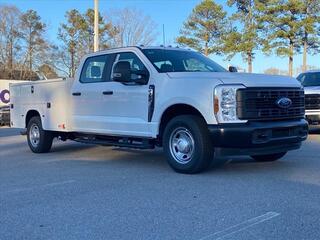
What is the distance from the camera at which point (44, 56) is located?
62.1m

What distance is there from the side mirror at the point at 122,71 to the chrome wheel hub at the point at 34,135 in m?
3.46

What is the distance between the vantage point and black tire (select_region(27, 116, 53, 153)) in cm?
1092

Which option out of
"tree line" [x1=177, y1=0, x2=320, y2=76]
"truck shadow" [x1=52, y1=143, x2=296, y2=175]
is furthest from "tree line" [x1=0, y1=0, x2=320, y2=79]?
"truck shadow" [x1=52, y1=143, x2=296, y2=175]

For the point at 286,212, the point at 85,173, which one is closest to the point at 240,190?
the point at 286,212

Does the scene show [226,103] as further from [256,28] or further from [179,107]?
[256,28]

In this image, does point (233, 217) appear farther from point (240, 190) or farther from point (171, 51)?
point (171, 51)

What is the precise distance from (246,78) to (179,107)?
3.87 feet

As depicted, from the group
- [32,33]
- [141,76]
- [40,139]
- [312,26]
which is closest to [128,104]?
[141,76]

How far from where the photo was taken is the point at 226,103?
282 inches

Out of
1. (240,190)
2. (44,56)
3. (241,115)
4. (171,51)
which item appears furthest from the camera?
(44,56)

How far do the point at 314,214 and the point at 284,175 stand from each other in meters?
2.30

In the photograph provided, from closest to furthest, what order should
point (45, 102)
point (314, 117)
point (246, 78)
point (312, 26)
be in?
point (246, 78) → point (45, 102) → point (314, 117) → point (312, 26)

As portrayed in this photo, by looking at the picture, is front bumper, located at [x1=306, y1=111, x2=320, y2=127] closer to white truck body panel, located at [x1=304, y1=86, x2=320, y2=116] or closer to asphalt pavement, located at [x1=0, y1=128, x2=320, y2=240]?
white truck body panel, located at [x1=304, y1=86, x2=320, y2=116]

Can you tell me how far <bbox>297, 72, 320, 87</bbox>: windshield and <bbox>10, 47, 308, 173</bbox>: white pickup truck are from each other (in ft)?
21.8
